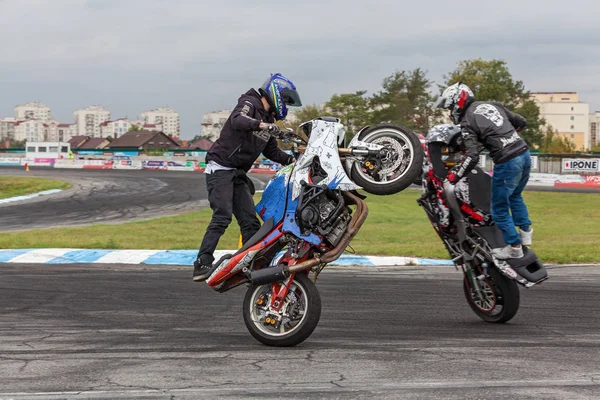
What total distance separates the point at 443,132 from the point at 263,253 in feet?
7.14

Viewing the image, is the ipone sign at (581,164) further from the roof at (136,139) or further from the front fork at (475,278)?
the roof at (136,139)

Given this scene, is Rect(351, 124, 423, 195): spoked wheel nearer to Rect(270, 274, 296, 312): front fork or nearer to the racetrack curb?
Rect(270, 274, 296, 312): front fork

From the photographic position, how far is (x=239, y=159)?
7266 millimetres

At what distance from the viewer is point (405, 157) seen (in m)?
6.75

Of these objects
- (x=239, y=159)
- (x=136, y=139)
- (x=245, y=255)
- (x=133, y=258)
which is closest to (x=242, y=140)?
(x=239, y=159)

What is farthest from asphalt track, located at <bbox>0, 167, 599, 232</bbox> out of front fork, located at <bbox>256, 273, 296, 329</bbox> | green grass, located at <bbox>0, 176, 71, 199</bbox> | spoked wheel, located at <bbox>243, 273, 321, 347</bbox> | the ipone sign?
front fork, located at <bbox>256, 273, 296, 329</bbox>

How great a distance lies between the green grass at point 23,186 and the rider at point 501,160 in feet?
99.6

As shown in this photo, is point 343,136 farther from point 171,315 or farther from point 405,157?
point 171,315

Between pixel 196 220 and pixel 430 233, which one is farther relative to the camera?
pixel 196 220

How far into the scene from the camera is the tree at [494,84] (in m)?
85.7

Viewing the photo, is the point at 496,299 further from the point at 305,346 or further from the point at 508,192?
the point at 305,346

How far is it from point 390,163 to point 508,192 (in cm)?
142

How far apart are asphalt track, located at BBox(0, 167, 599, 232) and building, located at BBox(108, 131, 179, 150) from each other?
93.6 m

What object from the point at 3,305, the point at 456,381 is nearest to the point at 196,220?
the point at 3,305
